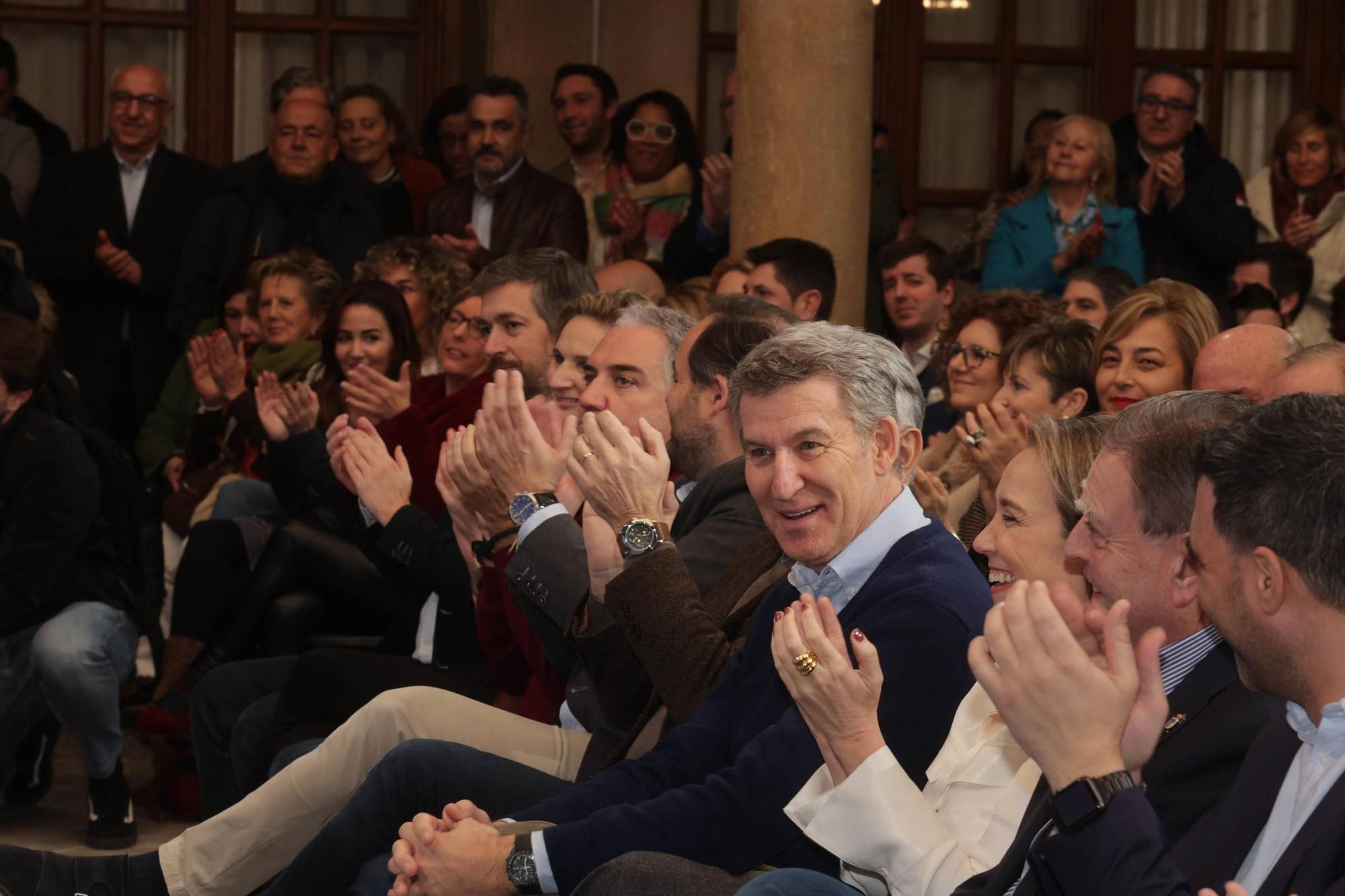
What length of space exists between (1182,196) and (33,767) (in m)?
4.10

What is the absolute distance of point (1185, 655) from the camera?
7.64 feet

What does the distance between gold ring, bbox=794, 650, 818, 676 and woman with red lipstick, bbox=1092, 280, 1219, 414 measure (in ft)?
6.43

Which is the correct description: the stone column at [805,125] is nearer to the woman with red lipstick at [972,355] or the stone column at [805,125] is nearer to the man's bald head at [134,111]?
the woman with red lipstick at [972,355]

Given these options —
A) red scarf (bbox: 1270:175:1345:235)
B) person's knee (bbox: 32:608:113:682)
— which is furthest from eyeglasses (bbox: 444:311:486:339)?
red scarf (bbox: 1270:175:1345:235)

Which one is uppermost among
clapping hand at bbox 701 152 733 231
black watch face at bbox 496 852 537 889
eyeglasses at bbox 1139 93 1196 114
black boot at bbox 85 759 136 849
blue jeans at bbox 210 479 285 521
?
eyeglasses at bbox 1139 93 1196 114

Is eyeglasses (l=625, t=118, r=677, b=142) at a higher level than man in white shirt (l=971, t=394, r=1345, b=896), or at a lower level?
higher

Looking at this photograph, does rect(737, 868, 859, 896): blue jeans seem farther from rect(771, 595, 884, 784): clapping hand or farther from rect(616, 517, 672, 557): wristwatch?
rect(616, 517, 672, 557): wristwatch

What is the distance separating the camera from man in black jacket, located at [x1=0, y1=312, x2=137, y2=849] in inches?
198

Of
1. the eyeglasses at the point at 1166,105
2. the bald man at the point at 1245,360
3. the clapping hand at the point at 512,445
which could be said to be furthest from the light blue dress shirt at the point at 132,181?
the bald man at the point at 1245,360

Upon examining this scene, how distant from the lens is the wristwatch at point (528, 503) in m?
3.65

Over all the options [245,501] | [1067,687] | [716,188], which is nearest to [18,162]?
[245,501]

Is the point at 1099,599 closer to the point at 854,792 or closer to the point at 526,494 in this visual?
the point at 854,792

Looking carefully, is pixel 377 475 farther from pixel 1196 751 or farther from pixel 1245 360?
pixel 1196 751

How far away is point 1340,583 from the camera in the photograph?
6.14 feet
